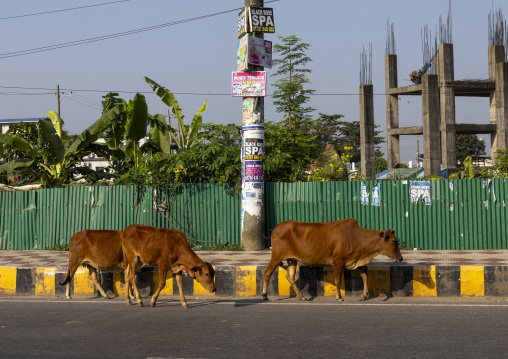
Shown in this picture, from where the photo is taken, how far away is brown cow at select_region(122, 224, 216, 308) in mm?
8258

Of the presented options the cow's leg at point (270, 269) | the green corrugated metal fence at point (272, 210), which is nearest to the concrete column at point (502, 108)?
the green corrugated metal fence at point (272, 210)

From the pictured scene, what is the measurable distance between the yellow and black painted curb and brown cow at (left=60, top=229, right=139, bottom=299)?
0.86 m

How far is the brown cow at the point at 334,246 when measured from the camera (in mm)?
8867

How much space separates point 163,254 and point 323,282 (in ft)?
8.70

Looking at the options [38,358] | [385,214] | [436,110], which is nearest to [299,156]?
[385,214]

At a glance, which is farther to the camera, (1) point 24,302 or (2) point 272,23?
(2) point 272,23

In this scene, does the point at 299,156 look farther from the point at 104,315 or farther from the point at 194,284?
the point at 104,315

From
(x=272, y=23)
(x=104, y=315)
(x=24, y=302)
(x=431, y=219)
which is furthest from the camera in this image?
(x=431, y=219)

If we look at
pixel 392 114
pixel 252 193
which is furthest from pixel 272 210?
pixel 392 114

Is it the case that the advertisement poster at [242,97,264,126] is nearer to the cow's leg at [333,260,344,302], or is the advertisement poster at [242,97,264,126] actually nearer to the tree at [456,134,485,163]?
the cow's leg at [333,260,344,302]

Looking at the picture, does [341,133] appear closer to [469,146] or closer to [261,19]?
[469,146]

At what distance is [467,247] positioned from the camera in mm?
13477

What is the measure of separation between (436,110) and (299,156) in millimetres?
24622

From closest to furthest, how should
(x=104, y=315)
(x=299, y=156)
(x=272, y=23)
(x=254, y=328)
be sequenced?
(x=254, y=328) < (x=104, y=315) < (x=272, y=23) < (x=299, y=156)
